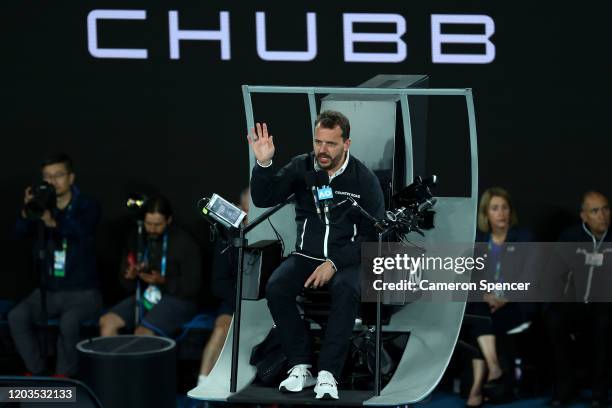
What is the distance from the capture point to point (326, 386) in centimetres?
454

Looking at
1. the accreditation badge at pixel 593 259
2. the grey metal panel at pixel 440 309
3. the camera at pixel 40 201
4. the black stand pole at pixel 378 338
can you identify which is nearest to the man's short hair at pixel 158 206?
the camera at pixel 40 201

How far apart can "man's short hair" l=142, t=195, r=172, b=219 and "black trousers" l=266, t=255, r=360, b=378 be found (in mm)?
2039

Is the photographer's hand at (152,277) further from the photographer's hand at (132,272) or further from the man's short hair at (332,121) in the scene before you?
the man's short hair at (332,121)

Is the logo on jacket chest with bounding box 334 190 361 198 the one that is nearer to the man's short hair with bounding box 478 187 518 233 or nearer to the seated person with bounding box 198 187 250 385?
the seated person with bounding box 198 187 250 385

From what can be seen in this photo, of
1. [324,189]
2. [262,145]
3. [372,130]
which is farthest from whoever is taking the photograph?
[372,130]

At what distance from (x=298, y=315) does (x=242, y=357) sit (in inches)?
23.0

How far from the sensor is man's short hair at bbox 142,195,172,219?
6.85 meters

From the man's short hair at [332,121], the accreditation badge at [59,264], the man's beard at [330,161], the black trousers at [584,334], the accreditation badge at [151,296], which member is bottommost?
the black trousers at [584,334]

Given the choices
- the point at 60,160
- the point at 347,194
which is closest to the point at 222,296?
the point at 60,160

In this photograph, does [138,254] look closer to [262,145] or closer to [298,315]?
[298,315]

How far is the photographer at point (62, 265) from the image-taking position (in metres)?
6.81

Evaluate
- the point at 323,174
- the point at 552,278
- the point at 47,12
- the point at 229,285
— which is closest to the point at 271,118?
the point at 229,285

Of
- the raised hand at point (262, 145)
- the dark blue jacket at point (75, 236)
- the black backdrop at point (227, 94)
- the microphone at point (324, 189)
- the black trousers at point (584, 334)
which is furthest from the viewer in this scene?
the black backdrop at point (227, 94)

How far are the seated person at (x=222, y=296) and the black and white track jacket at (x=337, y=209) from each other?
1.67 meters
